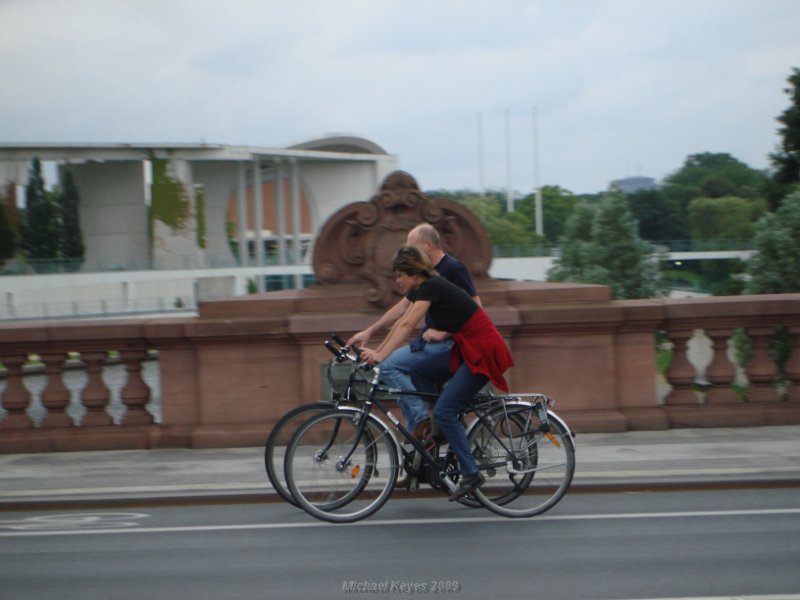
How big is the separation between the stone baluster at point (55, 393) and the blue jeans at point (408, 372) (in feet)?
13.4

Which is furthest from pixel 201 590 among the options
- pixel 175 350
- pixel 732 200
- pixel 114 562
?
pixel 732 200

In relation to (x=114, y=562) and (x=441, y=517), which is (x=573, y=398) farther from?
(x=114, y=562)

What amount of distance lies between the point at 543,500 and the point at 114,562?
112 inches

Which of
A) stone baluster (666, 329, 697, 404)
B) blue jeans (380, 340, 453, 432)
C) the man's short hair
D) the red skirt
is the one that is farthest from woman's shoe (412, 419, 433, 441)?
stone baluster (666, 329, 697, 404)

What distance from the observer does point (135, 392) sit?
10352mm

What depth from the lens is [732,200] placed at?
11100 cm

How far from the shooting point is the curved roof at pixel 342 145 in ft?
284

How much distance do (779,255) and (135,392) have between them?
1884cm

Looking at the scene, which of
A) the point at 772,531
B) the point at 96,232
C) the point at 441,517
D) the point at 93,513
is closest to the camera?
the point at 772,531

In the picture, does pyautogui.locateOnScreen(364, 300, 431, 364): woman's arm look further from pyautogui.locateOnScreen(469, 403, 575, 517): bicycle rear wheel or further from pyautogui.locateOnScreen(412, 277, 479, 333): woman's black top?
pyautogui.locateOnScreen(469, 403, 575, 517): bicycle rear wheel

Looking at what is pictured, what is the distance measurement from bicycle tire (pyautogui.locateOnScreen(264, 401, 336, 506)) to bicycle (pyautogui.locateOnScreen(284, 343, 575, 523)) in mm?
71

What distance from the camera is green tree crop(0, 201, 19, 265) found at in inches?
2657

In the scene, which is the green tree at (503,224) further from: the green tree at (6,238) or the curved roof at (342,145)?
the green tree at (6,238)

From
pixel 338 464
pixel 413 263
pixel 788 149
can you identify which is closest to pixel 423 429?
pixel 338 464
